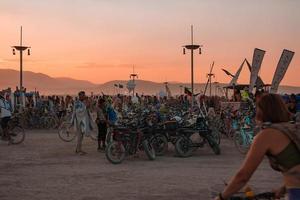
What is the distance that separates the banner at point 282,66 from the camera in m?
19.5

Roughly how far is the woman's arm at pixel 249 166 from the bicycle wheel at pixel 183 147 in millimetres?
10846

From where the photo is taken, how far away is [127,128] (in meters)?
13.5

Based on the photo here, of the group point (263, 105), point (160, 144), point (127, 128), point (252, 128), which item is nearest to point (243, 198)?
point (263, 105)

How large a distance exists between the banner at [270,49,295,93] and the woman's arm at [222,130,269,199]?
53.9 ft

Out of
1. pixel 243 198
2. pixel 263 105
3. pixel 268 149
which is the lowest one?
pixel 243 198

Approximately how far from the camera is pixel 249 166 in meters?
3.40

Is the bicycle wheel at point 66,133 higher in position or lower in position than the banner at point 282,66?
lower

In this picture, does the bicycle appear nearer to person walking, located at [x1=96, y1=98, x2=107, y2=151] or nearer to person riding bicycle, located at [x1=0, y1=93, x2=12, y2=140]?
person riding bicycle, located at [x1=0, y1=93, x2=12, y2=140]

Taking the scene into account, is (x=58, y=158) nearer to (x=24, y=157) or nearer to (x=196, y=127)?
(x=24, y=157)

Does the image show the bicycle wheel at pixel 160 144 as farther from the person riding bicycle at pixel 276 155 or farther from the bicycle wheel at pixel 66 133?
the person riding bicycle at pixel 276 155

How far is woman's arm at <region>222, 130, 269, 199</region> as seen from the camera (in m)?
3.38

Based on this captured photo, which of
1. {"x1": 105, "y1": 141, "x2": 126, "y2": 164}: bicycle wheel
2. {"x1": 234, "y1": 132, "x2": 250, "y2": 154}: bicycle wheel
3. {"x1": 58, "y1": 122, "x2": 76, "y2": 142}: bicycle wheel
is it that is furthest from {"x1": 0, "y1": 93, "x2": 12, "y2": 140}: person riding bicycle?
{"x1": 234, "y1": 132, "x2": 250, "y2": 154}: bicycle wheel

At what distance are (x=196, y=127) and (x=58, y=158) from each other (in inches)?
144

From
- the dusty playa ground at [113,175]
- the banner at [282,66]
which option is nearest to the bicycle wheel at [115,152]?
the dusty playa ground at [113,175]
